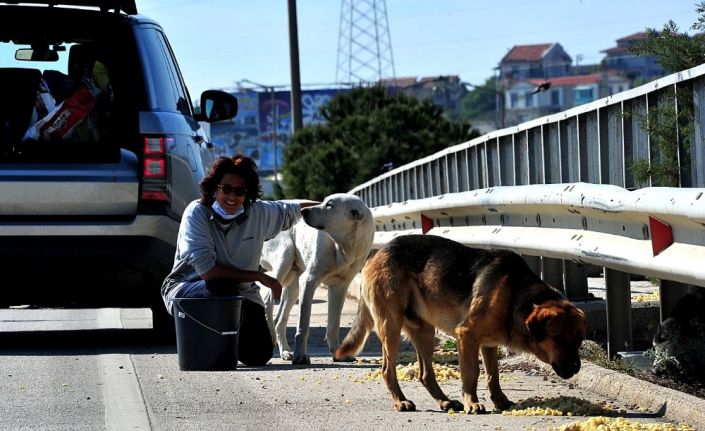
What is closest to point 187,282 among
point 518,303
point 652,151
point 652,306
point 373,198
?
point 518,303

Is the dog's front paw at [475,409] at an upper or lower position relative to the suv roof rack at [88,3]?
lower

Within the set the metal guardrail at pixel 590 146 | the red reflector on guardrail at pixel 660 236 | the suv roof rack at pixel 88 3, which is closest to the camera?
the red reflector on guardrail at pixel 660 236

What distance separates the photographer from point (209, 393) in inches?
367

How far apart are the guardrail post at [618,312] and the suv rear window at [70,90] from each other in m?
3.68

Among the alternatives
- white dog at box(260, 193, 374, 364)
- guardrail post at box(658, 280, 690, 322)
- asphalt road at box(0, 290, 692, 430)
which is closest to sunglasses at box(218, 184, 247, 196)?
asphalt road at box(0, 290, 692, 430)

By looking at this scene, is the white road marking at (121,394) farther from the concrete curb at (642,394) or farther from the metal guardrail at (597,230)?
the metal guardrail at (597,230)

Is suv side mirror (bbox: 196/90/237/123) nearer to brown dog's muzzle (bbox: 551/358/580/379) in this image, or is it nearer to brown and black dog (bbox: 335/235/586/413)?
brown and black dog (bbox: 335/235/586/413)

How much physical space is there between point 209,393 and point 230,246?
2.93 ft

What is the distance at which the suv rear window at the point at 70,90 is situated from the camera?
11383 mm

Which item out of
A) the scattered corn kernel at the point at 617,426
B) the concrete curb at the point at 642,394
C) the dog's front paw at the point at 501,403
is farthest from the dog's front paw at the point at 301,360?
the scattered corn kernel at the point at 617,426

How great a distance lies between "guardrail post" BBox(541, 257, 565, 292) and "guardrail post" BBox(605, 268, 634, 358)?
1.45 metres

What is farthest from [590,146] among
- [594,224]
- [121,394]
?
[121,394]

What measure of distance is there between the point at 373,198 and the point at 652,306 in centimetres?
1362

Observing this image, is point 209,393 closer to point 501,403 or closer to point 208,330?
point 208,330
